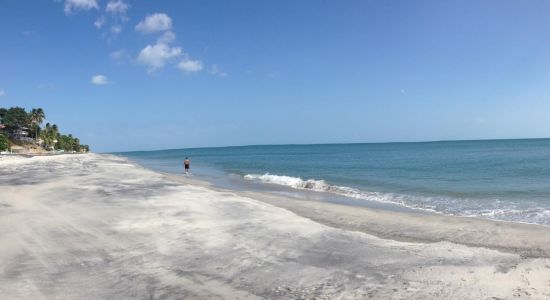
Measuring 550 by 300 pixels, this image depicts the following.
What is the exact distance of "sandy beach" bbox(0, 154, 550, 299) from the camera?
702cm

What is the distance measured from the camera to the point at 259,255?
359 inches

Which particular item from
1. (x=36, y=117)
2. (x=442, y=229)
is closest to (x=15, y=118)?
(x=36, y=117)

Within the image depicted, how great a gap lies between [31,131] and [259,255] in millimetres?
136157

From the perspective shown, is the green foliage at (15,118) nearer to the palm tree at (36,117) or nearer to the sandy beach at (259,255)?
the palm tree at (36,117)

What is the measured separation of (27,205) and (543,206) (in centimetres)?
2154

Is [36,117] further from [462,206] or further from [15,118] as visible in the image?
[462,206]

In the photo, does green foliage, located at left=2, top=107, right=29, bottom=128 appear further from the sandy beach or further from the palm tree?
the sandy beach

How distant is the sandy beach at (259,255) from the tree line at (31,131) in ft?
361

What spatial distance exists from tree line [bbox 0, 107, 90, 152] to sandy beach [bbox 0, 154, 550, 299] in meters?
110

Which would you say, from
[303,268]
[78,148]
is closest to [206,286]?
[303,268]

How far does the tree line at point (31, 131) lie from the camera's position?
11175 centimetres

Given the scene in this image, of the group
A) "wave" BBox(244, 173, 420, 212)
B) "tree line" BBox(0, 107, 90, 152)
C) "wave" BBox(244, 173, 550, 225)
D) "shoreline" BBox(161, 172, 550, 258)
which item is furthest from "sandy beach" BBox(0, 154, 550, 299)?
"tree line" BBox(0, 107, 90, 152)

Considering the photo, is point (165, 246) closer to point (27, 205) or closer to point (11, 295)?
point (11, 295)

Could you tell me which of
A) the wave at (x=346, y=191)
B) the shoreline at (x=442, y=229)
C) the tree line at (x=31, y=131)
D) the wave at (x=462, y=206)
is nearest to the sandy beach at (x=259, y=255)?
the shoreline at (x=442, y=229)
